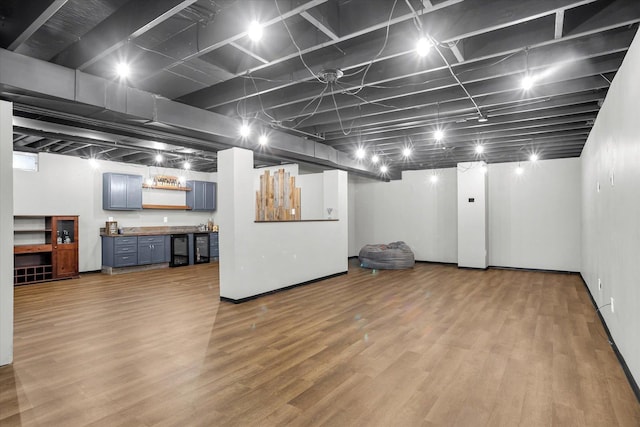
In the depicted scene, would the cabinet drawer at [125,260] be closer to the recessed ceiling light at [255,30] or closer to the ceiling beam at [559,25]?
the recessed ceiling light at [255,30]

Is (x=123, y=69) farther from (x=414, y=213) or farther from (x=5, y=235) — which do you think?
(x=414, y=213)

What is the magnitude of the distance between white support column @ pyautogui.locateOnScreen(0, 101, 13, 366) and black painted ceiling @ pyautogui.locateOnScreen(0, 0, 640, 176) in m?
0.35

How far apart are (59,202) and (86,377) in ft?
20.2

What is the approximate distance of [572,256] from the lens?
297 inches

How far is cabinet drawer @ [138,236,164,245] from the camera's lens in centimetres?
809

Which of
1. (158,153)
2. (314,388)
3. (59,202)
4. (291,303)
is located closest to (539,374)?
(314,388)

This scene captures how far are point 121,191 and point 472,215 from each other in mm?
8240

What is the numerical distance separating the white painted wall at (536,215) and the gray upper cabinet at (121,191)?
8519 millimetres

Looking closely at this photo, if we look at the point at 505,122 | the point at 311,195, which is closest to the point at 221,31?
the point at 505,122

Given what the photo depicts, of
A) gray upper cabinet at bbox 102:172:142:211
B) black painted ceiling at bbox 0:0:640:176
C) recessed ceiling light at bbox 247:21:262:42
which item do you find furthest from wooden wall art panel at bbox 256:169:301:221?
recessed ceiling light at bbox 247:21:262:42

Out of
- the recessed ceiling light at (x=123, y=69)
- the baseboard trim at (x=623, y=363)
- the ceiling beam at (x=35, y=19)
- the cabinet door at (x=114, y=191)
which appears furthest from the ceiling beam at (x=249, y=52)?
the cabinet door at (x=114, y=191)

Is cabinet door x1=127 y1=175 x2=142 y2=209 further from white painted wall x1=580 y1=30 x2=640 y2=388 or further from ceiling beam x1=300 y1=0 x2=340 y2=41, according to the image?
white painted wall x1=580 y1=30 x2=640 y2=388

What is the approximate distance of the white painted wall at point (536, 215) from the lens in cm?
755

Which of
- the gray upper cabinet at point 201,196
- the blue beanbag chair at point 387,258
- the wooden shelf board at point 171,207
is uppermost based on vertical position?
the gray upper cabinet at point 201,196
